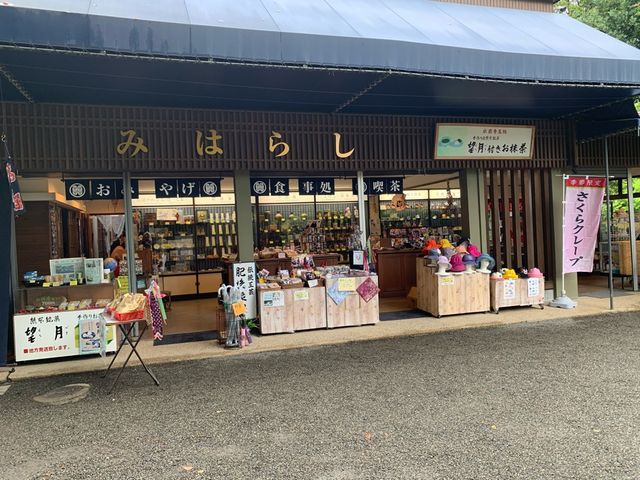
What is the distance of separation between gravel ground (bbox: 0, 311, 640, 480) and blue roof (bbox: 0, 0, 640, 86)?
3735 mm

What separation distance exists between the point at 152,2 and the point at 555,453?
610 centimetres

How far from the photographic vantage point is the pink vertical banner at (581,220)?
9.12 meters

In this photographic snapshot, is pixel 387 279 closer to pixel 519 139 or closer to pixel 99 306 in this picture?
pixel 519 139

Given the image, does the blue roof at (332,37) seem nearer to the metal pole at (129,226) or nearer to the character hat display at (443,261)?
the metal pole at (129,226)

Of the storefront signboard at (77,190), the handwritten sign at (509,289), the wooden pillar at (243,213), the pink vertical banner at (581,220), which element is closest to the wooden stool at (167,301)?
the storefront signboard at (77,190)

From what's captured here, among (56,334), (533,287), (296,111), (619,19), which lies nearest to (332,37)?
(296,111)

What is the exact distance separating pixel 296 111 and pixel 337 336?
12.9ft

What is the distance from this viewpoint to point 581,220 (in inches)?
363

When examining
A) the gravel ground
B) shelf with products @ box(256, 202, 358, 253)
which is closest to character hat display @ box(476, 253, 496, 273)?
the gravel ground

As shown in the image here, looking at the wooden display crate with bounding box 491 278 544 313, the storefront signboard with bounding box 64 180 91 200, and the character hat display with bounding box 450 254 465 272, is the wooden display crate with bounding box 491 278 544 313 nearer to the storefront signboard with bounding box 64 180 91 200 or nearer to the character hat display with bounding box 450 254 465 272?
the character hat display with bounding box 450 254 465 272

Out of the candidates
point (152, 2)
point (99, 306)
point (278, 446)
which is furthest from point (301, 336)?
point (152, 2)

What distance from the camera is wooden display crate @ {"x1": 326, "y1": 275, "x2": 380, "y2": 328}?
8.12m

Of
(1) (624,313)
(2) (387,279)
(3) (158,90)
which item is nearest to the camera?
(3) (158,90)

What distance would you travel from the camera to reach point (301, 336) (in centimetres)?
768
